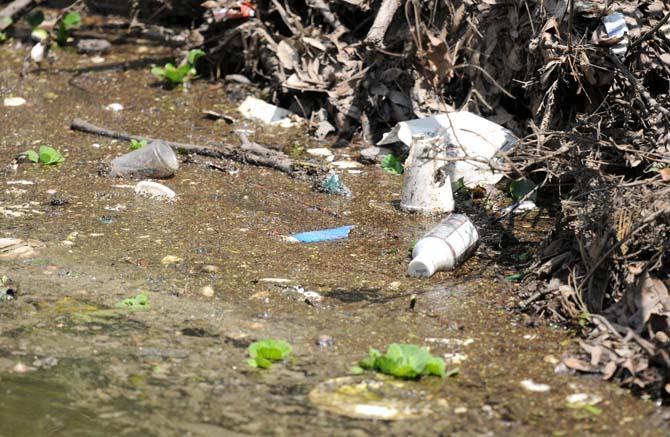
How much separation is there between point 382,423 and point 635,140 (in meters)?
2.15

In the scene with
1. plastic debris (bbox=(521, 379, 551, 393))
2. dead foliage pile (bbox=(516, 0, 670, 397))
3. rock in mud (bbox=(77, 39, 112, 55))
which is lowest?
rock in mud (bbox=(77, 39, 112, 55))

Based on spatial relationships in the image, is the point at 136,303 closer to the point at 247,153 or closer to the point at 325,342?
the point at 325,342

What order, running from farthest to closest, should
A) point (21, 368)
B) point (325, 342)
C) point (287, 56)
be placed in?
point (287, 56), point (325, 342), point (21, 368)

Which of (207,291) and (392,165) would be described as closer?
(207,291)

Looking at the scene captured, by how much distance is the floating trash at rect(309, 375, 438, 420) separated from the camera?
9.16 feet

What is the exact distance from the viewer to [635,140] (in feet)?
13.7

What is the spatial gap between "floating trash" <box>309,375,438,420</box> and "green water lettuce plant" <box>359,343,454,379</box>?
0.03 metres

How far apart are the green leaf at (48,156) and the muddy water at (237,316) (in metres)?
0.06

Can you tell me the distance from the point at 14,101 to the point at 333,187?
9.18 ft

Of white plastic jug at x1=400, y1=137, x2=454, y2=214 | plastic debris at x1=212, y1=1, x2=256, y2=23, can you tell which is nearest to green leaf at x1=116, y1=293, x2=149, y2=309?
white plastic jug at x1=400, y1=137, x2=454, y2=214

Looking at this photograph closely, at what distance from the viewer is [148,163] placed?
5.06m

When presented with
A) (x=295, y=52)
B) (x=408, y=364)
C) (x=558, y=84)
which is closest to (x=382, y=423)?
(x=408, y=364)

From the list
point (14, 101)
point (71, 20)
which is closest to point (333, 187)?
point (14, 101)

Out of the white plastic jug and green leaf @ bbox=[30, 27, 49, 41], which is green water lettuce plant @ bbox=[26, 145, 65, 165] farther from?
green leaf @ bbox=[30, 27, 49, 41]
